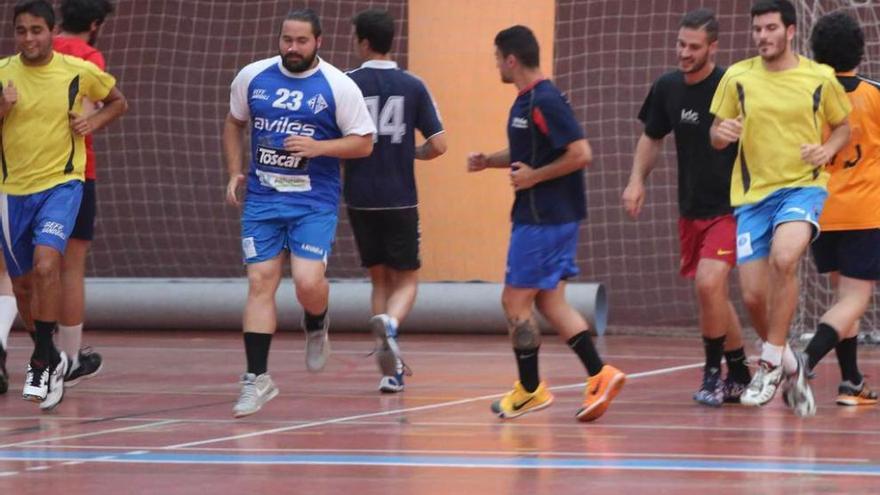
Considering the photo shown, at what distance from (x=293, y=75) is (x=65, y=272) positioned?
6.57ft

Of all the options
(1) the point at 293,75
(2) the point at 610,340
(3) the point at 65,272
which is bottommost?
(2) the point at 610,340

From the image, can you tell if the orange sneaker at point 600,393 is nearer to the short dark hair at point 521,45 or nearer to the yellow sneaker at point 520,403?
the yellow sneaker at point 520,403

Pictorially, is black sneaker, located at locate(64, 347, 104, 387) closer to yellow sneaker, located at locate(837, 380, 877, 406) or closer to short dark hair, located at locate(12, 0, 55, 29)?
short dark hair, located at locate(12, 0, 55, 29)

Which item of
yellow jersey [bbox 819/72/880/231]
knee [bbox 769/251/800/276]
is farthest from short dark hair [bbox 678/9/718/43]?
knee [bbox 769/251/800/276]

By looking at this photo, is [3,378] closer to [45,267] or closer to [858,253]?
[45,267]

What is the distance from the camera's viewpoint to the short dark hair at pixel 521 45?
7.94 meters

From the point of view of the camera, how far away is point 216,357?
1160cm

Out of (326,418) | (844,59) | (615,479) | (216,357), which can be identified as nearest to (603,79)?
(216,357)

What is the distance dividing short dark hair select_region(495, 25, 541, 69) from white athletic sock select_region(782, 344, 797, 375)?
1.82 m

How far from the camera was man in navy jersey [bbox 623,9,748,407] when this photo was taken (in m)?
8.42

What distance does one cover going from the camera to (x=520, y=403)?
808 centimetres

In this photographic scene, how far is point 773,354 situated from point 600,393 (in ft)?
3.02

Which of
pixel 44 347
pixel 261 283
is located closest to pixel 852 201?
pixel 261 283

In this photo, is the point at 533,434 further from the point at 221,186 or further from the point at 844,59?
the point at 221,186
